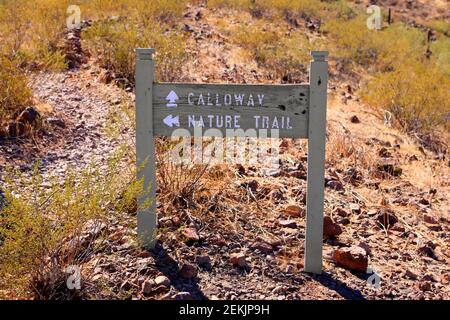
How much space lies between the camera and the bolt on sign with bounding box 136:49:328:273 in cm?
388

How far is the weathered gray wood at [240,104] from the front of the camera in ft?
12.8

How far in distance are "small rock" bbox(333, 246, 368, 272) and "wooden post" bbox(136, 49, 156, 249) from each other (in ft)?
4.58

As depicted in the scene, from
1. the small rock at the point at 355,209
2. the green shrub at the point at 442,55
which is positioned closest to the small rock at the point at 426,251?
the small rock at the point at 355,209

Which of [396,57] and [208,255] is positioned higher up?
[396,57]

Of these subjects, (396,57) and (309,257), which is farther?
(396,57)

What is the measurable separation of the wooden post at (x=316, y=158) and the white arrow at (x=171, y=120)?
900 mm

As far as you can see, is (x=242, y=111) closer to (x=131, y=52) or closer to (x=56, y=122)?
(x=56, y=122)

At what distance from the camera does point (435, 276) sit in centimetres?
452

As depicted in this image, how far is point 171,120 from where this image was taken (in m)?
4.00

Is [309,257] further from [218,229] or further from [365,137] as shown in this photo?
[365,137]

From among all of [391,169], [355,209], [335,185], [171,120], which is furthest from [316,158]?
[391,169]

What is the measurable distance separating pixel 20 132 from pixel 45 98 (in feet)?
4.72
